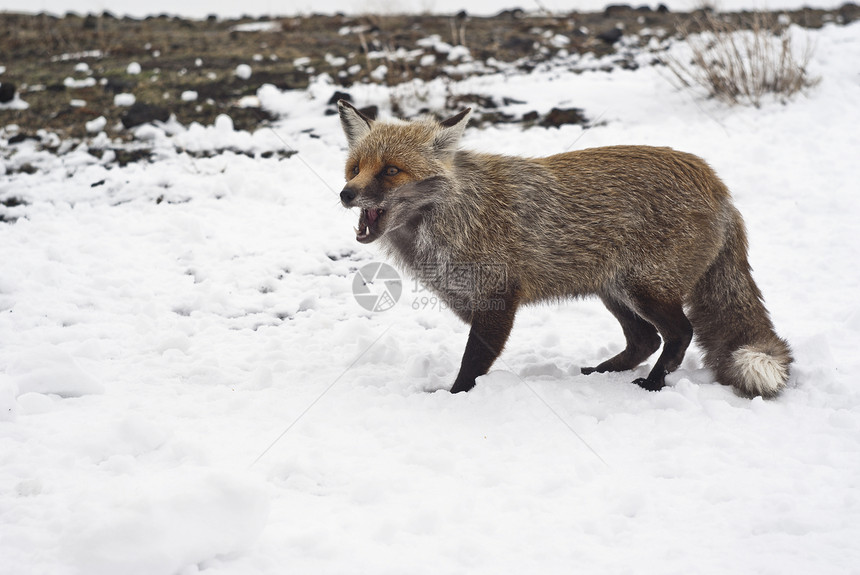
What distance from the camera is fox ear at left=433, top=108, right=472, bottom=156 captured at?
4445mm

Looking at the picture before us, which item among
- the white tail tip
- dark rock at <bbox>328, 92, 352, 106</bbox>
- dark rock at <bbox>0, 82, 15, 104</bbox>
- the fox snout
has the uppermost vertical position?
the fox snout

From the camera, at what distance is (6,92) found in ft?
34.0

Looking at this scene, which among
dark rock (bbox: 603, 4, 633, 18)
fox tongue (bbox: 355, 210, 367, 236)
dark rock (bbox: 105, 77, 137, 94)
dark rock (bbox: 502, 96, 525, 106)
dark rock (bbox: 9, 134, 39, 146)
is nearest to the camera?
fox tongue (bbox: 355, 210, 367, 236)

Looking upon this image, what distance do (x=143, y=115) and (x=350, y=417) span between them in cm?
771

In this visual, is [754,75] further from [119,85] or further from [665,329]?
[119,85]

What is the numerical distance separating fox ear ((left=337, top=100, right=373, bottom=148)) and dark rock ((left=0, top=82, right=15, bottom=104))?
867 centimetres

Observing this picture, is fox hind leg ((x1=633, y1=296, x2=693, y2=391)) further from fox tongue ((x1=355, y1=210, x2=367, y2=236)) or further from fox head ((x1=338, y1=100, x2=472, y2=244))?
fox tongue ((x1=355, y1=210, x2=367, y2=236))

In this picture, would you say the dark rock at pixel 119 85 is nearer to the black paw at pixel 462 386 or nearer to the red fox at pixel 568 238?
the red fox at pixel 568 238

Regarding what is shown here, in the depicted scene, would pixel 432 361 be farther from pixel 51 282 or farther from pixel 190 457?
pixel 51 282

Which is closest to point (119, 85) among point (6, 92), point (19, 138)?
point (6, 92)

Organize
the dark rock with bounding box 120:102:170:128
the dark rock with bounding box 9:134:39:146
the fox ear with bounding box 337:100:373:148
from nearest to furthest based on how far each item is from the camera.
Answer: the fox ear with bounding box 337:100:373:148, the dark rock with bounding box 9:134:39:146, the dark rock with bounding box 120:102:170:128

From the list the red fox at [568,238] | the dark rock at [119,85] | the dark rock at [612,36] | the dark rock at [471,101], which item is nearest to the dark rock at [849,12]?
the dark rock at [612,36]

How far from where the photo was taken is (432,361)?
482 centimetres

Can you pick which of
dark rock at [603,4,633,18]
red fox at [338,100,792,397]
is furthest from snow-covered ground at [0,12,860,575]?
dark rock at [603,4,633,18]
